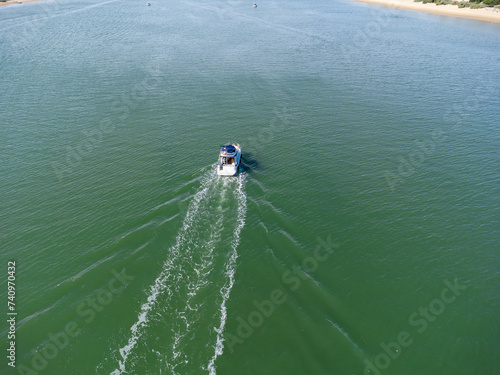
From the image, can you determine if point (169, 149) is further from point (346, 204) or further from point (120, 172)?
point (346, 204)

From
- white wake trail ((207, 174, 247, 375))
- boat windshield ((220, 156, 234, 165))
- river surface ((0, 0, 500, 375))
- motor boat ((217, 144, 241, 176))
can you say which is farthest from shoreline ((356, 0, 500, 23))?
white wake trail ((207, 174, 247, 375))

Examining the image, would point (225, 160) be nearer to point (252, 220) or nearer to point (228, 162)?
point (228, 162)

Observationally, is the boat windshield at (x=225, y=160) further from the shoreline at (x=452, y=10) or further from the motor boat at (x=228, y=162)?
the shoreline at (x=452, y=10)

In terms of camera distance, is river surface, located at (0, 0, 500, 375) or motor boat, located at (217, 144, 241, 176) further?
motor boat, located at (217, 144, 241, 176)

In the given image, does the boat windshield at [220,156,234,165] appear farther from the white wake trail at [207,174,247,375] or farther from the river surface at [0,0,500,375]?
the white wake trail at [207,174,247,375]

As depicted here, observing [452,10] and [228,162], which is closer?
[228,162]

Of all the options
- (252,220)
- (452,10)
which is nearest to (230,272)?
(252,220)

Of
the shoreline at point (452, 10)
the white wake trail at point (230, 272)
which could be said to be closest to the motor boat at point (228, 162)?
the white wake trail at point (230, 272)
